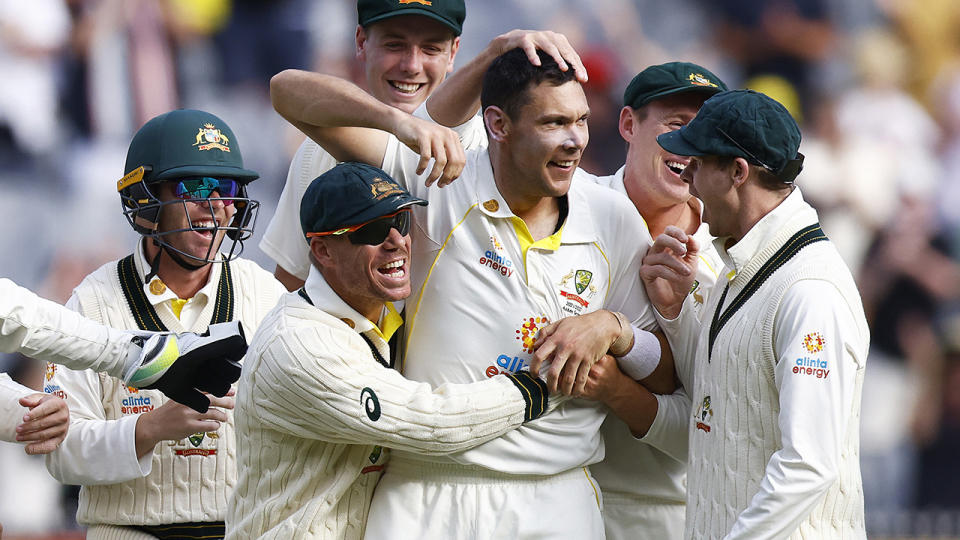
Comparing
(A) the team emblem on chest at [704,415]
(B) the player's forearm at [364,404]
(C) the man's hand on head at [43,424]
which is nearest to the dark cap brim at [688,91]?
(A) the team emblem on chest at [704,415]

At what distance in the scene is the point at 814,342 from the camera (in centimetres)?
268

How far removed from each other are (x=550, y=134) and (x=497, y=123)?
0.51 ft

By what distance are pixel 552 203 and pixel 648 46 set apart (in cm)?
444

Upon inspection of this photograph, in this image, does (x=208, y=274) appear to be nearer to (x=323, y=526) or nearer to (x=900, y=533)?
(x=323, y=526)

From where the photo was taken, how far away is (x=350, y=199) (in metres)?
2.92

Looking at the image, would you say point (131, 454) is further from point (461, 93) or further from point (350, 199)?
point (461, 93)

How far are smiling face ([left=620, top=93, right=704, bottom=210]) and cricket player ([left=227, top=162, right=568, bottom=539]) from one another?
89 centimetres

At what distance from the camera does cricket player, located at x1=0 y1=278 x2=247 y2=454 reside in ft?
9.93

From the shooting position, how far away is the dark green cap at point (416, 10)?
371 centimetres

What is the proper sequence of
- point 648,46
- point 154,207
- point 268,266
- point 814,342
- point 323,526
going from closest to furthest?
point 814,342, point 323,526, point 154,207, point 268,266, point 648,46

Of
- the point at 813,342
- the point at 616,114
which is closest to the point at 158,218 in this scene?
the point at 813,342

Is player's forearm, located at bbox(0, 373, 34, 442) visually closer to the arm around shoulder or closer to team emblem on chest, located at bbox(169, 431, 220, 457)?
team emblem on chest, located at bbox(169, 431, 220, 457)

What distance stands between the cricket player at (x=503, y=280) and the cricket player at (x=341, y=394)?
0.28ft

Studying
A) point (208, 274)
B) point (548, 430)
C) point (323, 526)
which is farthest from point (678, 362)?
point (208, 274)
